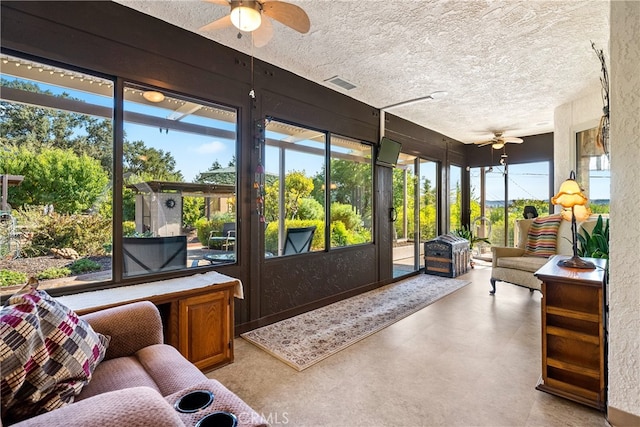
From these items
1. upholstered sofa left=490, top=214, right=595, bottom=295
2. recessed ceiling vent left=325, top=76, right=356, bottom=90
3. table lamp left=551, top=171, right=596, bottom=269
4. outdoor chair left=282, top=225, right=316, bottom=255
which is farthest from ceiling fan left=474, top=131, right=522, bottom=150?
outdoor chair left=282, top=225, right=316, bottom=255

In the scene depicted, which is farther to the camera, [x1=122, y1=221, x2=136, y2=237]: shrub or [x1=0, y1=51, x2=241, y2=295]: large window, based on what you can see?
[x1=122, y1=221, x2=136, y2=237]: shrub

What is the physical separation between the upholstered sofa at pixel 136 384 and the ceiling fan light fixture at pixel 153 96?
177 centimetres

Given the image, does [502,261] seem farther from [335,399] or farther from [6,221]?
[6,221]

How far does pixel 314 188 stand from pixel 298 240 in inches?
30.0

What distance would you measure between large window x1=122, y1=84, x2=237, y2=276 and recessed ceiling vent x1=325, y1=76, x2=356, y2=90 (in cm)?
136

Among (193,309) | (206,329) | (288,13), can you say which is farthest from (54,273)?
(288,13)

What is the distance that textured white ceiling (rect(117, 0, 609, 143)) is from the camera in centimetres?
237

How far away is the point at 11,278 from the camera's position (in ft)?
6.78

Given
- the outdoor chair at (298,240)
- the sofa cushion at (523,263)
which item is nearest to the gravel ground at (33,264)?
the outdoor chair at (298,240)

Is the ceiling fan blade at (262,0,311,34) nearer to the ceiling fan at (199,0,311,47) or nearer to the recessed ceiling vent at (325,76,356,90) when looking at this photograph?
the ceiling fan at (199,0,311,47)

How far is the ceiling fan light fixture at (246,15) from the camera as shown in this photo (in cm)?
183

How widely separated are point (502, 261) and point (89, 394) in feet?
15.4

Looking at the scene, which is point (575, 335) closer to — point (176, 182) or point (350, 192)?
point (350, 192)

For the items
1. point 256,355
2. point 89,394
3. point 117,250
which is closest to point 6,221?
point 117,250
